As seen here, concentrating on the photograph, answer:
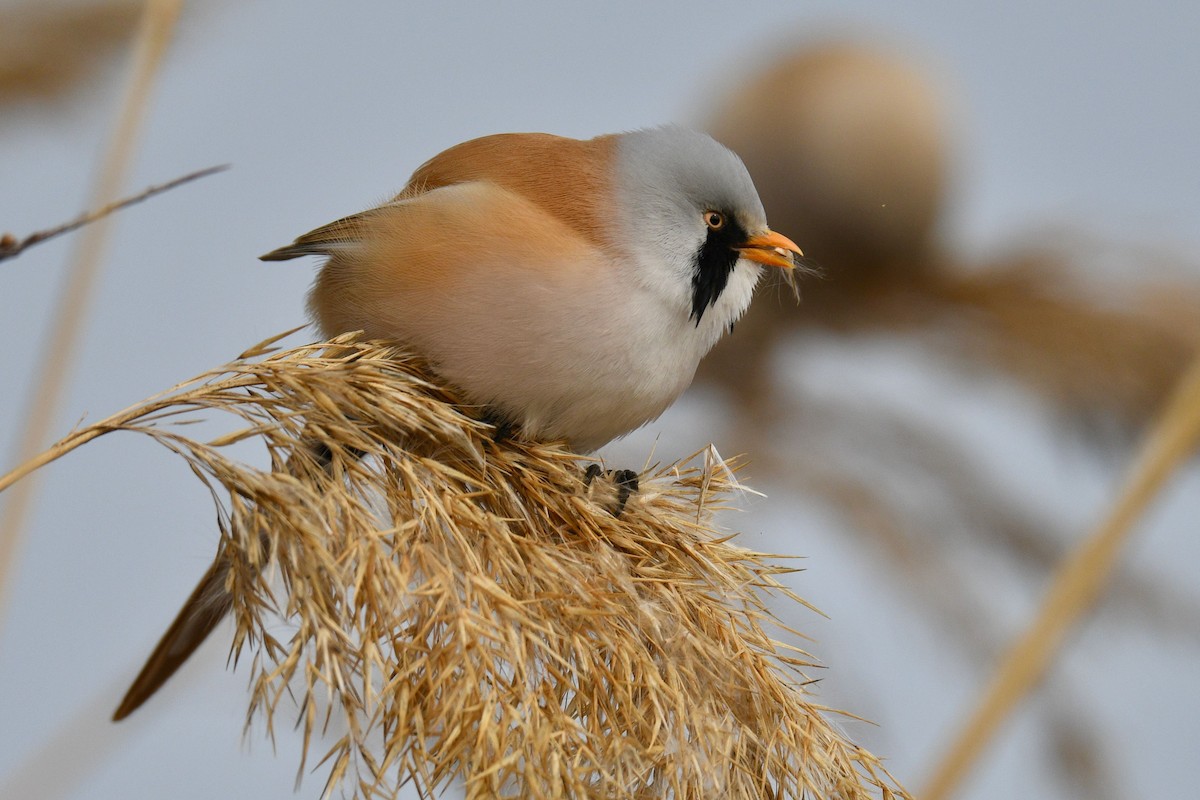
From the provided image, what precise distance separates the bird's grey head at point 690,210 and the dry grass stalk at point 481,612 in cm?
44

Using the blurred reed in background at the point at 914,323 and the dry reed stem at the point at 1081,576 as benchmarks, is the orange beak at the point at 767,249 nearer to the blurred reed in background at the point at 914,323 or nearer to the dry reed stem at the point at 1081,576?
the dry reed stem at the point at 1081,576

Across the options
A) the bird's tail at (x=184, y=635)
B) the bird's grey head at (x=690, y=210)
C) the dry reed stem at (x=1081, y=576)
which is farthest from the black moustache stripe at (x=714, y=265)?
the bird's tail at (x=184, y=635)

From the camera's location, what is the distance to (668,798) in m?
1.47

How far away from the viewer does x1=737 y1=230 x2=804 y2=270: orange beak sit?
6.59ft

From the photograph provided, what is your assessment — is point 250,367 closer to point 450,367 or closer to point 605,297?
point 450,367

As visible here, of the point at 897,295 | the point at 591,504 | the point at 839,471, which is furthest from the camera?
the point at 897,295

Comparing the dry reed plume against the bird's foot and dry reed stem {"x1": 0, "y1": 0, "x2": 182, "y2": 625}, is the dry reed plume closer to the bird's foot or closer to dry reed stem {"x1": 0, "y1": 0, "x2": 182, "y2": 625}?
dry reed stem {"x1": 0, "y1": 0, "x2": 182, "y2": 625}

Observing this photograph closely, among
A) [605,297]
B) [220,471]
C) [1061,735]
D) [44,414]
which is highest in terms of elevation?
[605,297]

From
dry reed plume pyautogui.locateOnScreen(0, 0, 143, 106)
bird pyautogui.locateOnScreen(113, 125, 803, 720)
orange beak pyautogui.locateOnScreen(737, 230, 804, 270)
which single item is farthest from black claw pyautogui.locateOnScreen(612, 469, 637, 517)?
dry reed plume pyautogui.locateOnScreen(0, 0, 143, 106)

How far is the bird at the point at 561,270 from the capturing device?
73.0 inches

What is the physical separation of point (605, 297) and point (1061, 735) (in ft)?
7.36

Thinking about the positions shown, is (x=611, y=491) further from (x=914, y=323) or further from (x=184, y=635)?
(x=914, y=323)

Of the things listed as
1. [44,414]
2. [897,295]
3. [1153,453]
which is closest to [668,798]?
[1153,453]

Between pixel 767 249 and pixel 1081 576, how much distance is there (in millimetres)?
702
